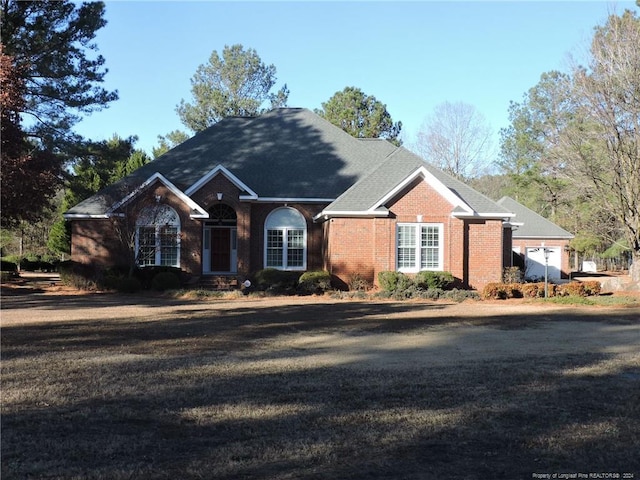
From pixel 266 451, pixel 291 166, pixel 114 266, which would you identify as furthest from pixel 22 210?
pixel 266 451

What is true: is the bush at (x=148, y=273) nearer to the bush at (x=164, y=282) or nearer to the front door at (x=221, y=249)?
the bush at (x=164, y=282)

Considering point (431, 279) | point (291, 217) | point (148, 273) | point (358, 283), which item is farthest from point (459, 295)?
point (148, 273)

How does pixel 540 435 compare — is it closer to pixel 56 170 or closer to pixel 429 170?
pixel 56 170

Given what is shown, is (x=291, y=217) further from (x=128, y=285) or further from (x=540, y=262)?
(x=540, y=262)

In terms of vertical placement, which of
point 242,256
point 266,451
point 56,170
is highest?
point 56,170

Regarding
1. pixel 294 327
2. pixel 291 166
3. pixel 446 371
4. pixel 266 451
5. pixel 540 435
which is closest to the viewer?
pixel 266 451

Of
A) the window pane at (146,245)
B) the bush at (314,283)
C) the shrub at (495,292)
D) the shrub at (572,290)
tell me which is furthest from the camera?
the window pane at (146,245)

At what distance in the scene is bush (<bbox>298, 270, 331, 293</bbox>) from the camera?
24.5 meters

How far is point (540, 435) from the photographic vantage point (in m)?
6.04

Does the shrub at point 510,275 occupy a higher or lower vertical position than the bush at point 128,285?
higher

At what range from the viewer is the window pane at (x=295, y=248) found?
27906mm

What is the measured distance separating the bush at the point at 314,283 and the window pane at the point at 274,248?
11.1 ft

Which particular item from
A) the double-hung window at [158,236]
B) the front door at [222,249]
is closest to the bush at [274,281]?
the front door at [222,249]

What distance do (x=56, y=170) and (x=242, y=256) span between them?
8.98 metres
